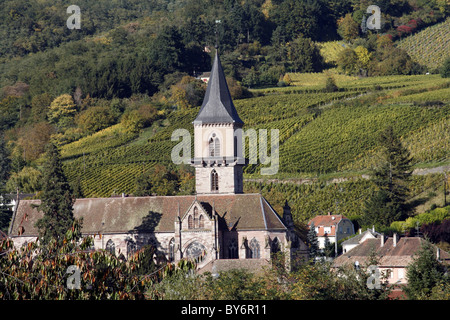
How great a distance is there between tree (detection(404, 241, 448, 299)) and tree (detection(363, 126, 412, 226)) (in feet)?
112

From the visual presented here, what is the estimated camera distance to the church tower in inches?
2343

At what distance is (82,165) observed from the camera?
92.2 m

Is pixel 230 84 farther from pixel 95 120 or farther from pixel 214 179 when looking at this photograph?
pixel 214 179

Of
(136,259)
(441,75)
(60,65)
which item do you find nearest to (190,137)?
(441,75)

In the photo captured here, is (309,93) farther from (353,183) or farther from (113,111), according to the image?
(353,183)

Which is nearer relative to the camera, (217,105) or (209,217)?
(209,217)

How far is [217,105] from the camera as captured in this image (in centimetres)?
6106

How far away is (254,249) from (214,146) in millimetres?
7810

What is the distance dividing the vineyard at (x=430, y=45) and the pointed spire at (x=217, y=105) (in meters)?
77.0

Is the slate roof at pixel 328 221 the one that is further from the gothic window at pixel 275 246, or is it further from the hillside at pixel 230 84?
the gothic window at pixel 275 246

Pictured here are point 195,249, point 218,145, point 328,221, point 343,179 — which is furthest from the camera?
point 343,179

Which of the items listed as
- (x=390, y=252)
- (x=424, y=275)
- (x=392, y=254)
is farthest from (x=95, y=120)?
(x=424, y=275)

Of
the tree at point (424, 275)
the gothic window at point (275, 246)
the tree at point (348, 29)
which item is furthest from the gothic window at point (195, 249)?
the tree at point (348, 29)

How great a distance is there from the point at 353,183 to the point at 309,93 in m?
36.7
